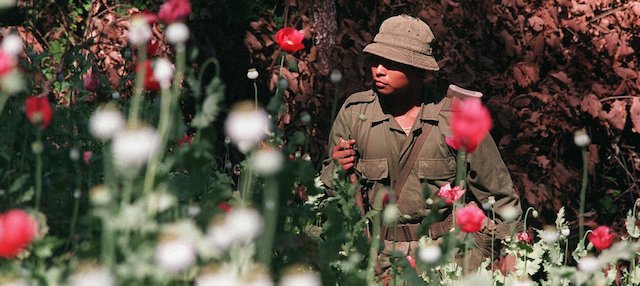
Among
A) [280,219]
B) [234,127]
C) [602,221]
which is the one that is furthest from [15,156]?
[602,221]

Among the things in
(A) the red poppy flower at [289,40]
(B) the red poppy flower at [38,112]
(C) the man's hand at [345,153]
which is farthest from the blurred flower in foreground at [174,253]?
(C) the man's hand at [345,153]

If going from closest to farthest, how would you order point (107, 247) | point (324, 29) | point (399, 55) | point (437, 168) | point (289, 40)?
point (107, 247), point (289, 40), point (399, 55), point (437, 168), point (324, 29)

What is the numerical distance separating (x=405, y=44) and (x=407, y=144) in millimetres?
359

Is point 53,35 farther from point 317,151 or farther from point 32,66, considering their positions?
point 32,66

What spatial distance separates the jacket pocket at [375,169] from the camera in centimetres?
402

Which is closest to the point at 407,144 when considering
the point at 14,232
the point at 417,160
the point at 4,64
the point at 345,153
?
the point at 417,160

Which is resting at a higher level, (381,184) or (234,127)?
(234,127)

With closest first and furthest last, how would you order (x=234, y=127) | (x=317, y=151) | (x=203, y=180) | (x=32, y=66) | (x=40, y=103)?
1. (x=234, y=127)
2. (x=40, y=103)
3. (x=203, y=180)
4. (x=32, y=66)
5. (x=317, y=151)

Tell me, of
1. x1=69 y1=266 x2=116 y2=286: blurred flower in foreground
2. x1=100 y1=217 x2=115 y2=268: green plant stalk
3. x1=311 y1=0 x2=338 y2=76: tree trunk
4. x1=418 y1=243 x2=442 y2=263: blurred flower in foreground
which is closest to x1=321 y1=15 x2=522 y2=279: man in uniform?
x1=311 y1=0 x2=338 y2=76: tree trunk

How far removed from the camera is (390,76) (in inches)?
153

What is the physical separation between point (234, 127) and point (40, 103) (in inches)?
17.5

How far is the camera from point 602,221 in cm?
551

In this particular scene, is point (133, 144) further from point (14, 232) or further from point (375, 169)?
point (375, 169)

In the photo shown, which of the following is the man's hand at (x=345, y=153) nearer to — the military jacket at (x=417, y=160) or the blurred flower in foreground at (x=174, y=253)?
the military jacket at (x=417, y=160)
